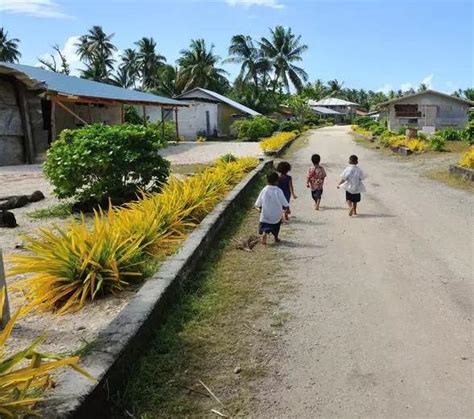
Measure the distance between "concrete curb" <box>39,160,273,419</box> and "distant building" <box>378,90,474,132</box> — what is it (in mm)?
44563

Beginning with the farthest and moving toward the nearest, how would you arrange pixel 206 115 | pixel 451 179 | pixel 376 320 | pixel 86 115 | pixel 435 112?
pixel 435 112, pixel 206 115, pixel 86 115, pixel 451 179, pixel 376 320

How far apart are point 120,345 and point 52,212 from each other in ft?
18.9

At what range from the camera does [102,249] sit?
485 centimetres

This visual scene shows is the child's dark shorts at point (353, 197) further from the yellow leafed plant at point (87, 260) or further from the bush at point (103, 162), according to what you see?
the yellow leafed plant at point (87, 260)

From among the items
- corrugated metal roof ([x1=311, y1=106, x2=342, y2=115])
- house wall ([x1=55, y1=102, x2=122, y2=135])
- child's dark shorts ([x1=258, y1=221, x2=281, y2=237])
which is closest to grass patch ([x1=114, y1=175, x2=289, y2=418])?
child's dark shorts ([x1=258, y1=221, x2=281, y2=237])

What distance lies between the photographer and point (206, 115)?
43.3 metres

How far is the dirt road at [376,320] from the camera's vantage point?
3.14m

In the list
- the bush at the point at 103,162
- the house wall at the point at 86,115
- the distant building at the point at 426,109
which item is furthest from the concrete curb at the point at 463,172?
the distant building at the point at 426,109

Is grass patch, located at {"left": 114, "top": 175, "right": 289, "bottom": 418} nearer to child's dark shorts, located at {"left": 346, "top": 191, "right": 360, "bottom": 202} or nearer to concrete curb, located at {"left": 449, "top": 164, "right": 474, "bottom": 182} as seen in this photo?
child's dark shorts, located at {"left": 346, "top": 191, "right": 360, "bottom": 202}

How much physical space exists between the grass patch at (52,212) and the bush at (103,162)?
240 mm

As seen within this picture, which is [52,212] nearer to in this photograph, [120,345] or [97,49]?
[120,345]

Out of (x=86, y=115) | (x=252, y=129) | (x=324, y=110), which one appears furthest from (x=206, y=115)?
(x=324, y=110)

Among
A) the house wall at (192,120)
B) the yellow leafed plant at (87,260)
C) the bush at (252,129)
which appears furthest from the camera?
the house wall at (192,120)

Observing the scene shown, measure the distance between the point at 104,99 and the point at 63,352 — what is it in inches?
796
